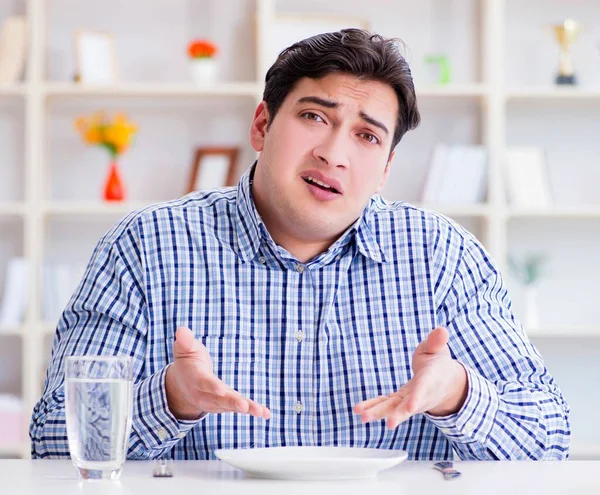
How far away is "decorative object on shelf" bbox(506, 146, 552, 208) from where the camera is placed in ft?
11.3

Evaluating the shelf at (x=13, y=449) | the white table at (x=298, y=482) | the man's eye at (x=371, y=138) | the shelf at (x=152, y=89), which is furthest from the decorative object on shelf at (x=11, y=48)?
the white table at (x=298, y=482)

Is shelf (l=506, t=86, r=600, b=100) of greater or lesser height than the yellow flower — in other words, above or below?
above

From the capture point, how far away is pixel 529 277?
3.44 metres

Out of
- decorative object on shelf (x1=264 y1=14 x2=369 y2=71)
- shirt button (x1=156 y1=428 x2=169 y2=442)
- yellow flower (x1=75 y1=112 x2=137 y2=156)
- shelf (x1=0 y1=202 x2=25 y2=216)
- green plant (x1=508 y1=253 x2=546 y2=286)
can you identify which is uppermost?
decorative object on shelf (x1=264 y1=14 x2=369 y2=71)

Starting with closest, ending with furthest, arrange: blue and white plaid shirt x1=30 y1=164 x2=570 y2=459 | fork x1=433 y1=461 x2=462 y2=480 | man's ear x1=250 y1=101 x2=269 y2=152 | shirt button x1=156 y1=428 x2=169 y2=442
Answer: fork x1=433 y1=461 x2=462 y2=480
shirt button x1=156 y1=428 x2=169 y2=442
blue and white plaid shirt x1=30 y1=164 x2=570 y2=459
man's ear x1=250 y1=101 x2=269 y2=152

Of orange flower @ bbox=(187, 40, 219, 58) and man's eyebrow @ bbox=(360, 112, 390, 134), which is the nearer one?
man's eyebrow @ bbox=(360, 112, 390, 134)

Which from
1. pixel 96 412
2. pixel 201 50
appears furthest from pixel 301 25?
pixel 96 412

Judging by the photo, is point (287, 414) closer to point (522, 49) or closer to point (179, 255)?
point (179, 255)

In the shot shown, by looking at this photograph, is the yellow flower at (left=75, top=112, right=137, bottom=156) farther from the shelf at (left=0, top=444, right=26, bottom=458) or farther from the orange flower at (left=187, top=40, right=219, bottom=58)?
the shelf at (left=0, top=444, right=26, bottom=458)

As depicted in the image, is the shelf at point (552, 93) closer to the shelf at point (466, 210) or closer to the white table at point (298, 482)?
the shelf at point (466, 210)

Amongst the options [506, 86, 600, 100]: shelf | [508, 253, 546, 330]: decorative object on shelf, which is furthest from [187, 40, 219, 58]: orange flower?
[508, 253, 546, 330]: decorative object on shelf

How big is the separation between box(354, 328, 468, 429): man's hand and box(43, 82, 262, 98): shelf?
218cm

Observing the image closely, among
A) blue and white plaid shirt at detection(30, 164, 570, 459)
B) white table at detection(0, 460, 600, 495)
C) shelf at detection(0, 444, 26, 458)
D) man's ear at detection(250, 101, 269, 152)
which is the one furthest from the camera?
shelf at detection(0, 444, 26, 458)

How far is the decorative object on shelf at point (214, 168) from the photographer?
3469 millimetres
